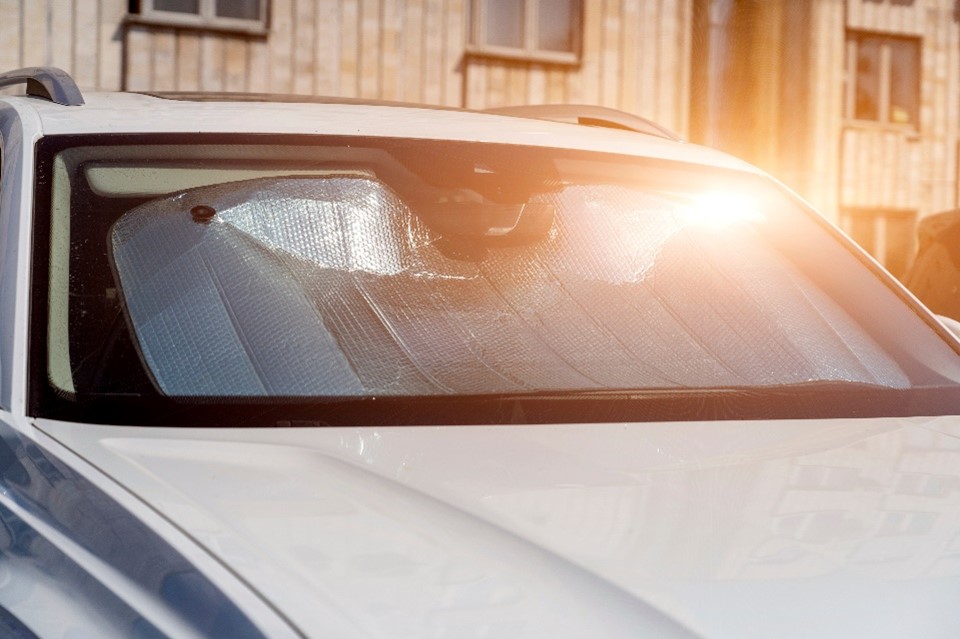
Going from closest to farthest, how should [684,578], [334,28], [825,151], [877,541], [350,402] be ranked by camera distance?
[684,578] < [877,541] < [350,402] < [334,28] < [825,151]

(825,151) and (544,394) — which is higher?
(825,151)

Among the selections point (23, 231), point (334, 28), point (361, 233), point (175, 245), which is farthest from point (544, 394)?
point (334, 28)

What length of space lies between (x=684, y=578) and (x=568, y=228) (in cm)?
133

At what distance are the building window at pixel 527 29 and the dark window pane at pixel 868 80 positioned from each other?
491 cm

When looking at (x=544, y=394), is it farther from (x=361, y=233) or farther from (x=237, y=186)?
(x=237, y=186)

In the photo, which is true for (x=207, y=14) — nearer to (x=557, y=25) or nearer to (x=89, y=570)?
(x=557, y=25)

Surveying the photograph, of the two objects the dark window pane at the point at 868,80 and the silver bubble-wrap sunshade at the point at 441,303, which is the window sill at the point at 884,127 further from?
the silver bubble-wrap sunshade at the point at 441,303

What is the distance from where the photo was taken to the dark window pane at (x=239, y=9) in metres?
14.3

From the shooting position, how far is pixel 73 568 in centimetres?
154

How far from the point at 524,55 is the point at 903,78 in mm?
6366

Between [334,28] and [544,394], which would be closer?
[544,394]

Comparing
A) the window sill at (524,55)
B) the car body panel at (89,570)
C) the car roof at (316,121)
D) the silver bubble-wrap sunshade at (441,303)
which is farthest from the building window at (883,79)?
the car body panel at (89,570)

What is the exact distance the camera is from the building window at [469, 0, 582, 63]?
15.1 m

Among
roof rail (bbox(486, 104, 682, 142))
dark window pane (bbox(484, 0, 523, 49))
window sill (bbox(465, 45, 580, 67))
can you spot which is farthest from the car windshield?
dark window pane (bbox(484, 0, 523, 49))
